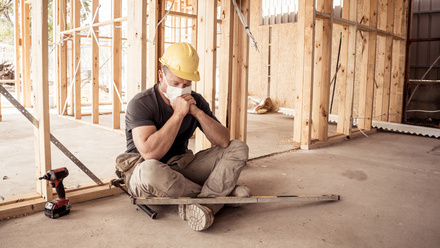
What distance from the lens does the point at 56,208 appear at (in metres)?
2.01

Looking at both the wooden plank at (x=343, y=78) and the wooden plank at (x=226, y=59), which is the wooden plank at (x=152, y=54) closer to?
the wooden plank at (x=226, y=59)

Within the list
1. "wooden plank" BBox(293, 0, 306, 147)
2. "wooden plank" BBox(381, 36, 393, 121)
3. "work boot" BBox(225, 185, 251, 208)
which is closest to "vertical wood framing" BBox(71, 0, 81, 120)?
"wooden plank" BBox(293, 0, 306, 147)

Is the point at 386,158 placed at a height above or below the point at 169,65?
below

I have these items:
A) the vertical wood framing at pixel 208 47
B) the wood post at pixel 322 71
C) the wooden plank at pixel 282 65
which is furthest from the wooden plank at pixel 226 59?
the wooden plank at pixel 282 65

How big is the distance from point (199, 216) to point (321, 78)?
2.94m

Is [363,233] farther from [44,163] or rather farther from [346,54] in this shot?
[346,54]

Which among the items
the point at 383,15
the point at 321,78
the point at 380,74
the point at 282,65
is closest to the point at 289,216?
the point at 321,78

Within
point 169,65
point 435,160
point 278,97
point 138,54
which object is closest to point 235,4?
point 138,54

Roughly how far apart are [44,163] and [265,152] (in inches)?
94.5

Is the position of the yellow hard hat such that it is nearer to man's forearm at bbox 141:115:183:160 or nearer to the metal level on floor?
man's forearm at bbox 141:115:183:160

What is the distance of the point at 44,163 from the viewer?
2137 millimetres

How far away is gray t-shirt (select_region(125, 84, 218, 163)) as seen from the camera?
2010mm

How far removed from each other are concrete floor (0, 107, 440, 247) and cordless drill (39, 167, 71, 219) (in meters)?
0.04

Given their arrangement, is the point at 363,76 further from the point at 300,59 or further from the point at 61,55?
the point at 61,55
